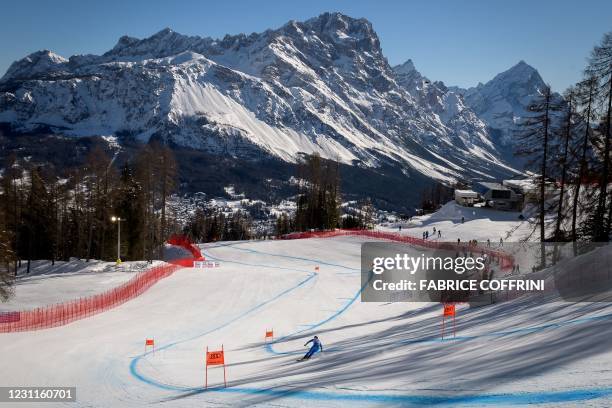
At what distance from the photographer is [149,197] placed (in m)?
51.9

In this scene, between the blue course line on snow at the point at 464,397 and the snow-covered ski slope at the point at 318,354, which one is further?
the snow-covered ski slope at the point at 318,354

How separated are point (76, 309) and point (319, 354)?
18745 mm

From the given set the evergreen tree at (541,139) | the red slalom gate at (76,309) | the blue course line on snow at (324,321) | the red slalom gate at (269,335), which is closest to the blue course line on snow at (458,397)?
the blue course line on snow at (324,321)

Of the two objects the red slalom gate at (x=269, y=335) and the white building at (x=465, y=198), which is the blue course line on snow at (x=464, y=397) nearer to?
the red slalom gate at (x=269, y=335)

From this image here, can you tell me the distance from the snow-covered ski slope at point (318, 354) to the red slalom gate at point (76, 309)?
111 centimetres

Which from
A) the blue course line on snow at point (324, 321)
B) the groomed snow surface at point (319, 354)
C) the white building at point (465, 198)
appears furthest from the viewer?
the white building at point (465, 198)

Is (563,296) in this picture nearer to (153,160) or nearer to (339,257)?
(339,257)

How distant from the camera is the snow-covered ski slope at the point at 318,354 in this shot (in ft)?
31.7

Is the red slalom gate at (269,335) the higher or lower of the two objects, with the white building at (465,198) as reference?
lower

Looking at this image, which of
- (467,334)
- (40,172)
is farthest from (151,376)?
(40,172)

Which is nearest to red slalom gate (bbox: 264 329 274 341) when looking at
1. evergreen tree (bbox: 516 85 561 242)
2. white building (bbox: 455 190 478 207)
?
evergreen tree (bbox: 516 85 561 242)

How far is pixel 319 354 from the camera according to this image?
17281mm

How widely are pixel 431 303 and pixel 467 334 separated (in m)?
11.5

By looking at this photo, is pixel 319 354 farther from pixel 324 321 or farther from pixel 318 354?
pixel 324 321
